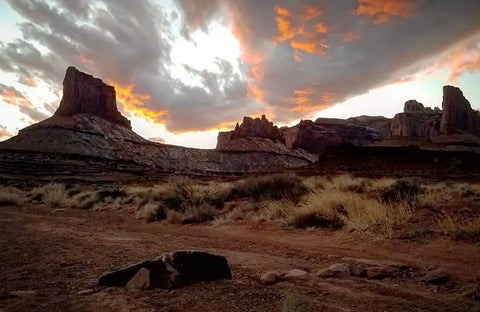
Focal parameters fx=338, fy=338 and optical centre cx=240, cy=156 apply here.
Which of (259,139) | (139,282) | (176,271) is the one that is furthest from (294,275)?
(259,139)

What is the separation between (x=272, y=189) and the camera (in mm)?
14211

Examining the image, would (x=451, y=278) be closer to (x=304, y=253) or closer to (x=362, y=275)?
(x=362, y=275)

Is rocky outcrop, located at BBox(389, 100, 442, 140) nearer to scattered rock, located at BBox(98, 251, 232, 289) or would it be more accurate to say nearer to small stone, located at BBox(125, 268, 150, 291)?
scattered rock, located at BBox(98, 251, 232, 289)

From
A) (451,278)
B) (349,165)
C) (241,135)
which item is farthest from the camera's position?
(241,135)

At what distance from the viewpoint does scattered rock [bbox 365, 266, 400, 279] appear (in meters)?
4.70

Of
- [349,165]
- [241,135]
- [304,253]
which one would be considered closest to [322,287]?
[304,253]

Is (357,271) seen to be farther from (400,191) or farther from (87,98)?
(87,98)

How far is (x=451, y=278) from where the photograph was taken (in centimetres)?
446

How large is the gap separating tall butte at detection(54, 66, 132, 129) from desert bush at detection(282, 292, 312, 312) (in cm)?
11021

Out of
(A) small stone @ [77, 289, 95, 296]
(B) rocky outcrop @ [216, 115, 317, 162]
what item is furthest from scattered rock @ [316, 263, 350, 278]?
(B) rocky outcrop @ [216, 115, 317, 162]

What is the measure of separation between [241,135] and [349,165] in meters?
90.1

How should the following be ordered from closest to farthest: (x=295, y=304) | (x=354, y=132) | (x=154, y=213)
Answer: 1. (x=295, y=304)
2. (x=154, y=213)
3. (x=354, y=132)

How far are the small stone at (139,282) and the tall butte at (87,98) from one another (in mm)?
108736

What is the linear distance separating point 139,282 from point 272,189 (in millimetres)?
10494
